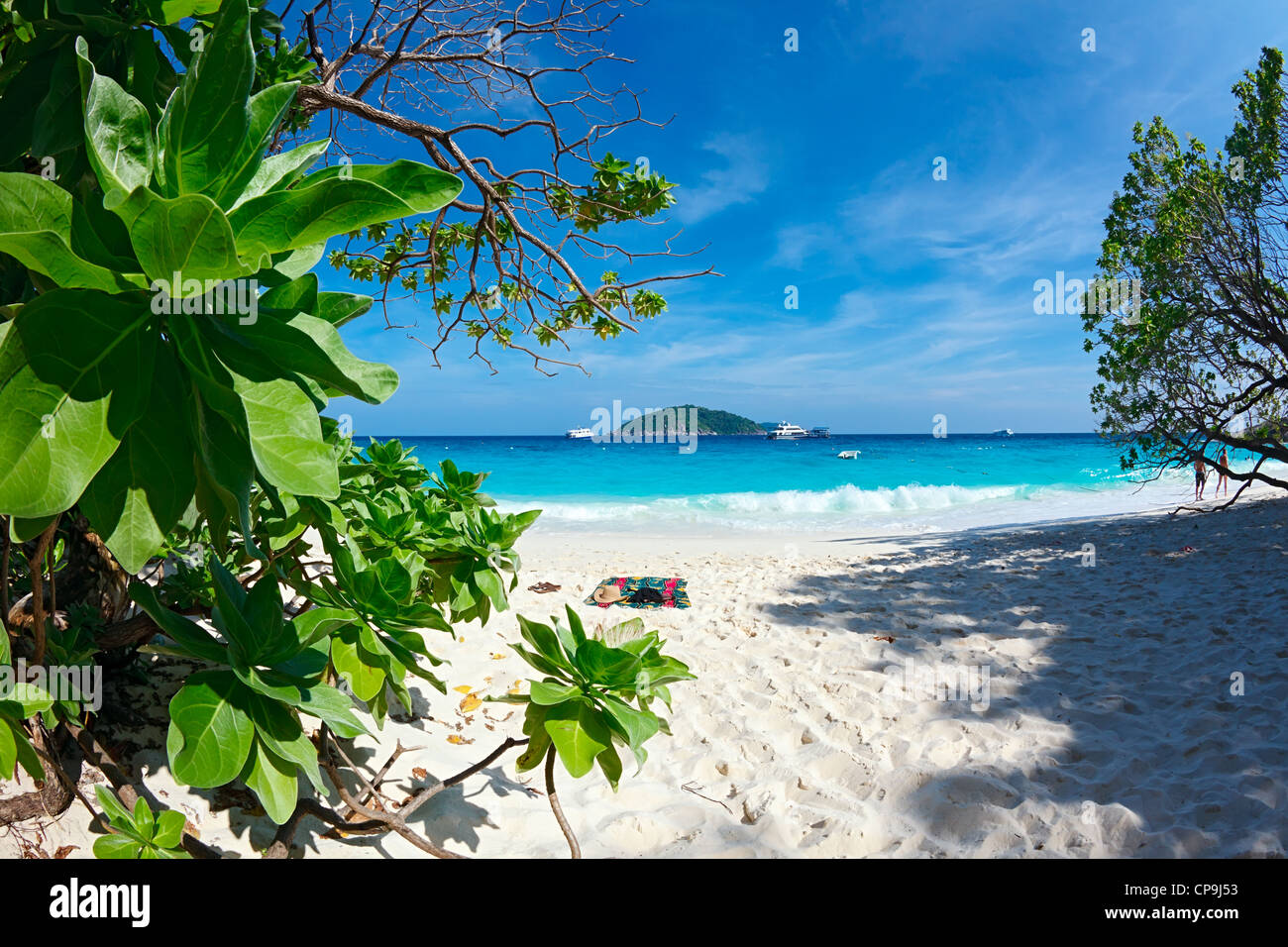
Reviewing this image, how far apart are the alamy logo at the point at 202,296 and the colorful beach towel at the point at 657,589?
482cm

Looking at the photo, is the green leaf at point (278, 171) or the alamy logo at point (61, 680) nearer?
the green leaf at point (278, 171)

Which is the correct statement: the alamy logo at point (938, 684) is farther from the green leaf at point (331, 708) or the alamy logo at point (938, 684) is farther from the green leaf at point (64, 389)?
the green leaf at point (64, 389)

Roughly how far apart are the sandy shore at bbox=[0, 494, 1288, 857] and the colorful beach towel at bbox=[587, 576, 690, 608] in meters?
0.16

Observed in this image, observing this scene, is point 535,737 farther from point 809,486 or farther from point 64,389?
point 809,486

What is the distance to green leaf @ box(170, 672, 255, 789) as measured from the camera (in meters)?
0.96

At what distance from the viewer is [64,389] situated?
77 cm

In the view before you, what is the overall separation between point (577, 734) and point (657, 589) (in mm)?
4305

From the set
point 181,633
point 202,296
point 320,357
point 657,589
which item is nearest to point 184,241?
point 202,296

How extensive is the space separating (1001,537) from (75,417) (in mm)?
11129

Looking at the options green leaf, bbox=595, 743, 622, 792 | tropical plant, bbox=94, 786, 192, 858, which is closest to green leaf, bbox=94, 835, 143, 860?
tropical plant, bbox=94, 786, 192, 858

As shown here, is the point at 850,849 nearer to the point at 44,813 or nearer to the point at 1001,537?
the point at 44,813

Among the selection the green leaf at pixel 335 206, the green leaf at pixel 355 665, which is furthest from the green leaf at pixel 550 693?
the green leaf at pixel 335 206
